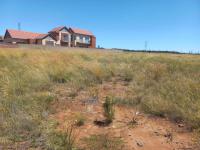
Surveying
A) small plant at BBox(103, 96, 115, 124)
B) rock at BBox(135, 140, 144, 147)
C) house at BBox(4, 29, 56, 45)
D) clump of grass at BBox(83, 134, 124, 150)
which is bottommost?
rock at BBox(135, 140, 144, 147)

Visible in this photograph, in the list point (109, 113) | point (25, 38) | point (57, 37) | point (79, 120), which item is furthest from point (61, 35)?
point (79, 120)

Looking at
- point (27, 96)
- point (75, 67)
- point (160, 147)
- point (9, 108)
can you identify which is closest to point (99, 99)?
point (27, 96)

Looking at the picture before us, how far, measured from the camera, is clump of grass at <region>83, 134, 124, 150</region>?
12.3 feet

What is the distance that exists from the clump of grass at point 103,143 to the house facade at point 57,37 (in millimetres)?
46511

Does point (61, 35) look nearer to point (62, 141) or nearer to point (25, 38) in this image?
point (25, 38)

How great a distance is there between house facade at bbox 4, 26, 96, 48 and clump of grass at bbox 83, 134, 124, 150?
1831 inches

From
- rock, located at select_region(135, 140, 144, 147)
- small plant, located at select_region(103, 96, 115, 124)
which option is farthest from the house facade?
rock, located at select_region(135, 140, 144, 147)

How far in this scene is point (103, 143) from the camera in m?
3.87

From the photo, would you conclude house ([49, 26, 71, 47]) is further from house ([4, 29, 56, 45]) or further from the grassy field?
the grassy field

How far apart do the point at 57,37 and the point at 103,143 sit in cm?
5319

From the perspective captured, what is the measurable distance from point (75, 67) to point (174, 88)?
4.21 meters

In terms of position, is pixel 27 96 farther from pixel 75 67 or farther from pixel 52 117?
pixel 75 67

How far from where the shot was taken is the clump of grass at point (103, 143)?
375 cm

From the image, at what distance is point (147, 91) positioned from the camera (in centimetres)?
651
